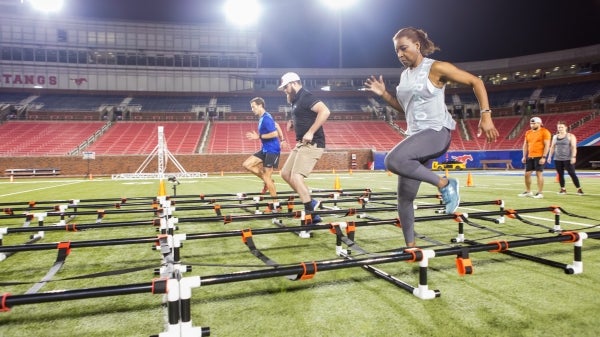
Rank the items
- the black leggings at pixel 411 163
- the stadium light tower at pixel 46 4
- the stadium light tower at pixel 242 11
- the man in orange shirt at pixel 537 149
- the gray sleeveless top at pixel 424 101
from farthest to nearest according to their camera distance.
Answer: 1. the stadium light tower at pixel 242 11
2. the stadium light tower at pixel 46 4
3. the man in orange shirt at pixel 537 149
4. the gray sleeveless top at pixel 424 101
5. the black leggings at pixel 411 163

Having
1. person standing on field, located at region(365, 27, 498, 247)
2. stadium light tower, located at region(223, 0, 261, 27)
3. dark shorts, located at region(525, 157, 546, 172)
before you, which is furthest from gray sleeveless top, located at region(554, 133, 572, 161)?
stadium light tower, located at region(223, 0, 261, 27)

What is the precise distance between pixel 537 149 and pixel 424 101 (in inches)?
306

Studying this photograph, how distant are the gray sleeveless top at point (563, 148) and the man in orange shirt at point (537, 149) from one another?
1.26m

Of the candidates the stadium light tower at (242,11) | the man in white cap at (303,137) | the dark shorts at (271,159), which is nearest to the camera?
the man in white cap at (303,137)

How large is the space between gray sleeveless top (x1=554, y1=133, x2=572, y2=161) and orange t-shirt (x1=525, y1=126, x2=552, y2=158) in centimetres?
130

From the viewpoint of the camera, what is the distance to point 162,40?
44438mm

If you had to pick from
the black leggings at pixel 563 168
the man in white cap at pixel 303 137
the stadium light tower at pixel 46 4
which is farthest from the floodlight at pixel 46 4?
the black leggings at pixel 563 168

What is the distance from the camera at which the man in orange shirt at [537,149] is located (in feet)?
29.3

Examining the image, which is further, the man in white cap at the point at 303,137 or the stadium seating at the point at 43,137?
the stadium seating at the point at 43,137

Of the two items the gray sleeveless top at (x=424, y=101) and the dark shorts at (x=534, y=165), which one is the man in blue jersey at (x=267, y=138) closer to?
the gray sleeveless top at (x=424, y=101)

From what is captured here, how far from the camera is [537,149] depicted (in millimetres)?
9172

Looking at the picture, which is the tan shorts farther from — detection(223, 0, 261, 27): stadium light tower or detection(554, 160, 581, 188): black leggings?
detection(223, 0, 261, 27): stadium light tower

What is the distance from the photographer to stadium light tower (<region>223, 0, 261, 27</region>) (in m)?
42.0

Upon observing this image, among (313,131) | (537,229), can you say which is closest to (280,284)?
(313,131)
